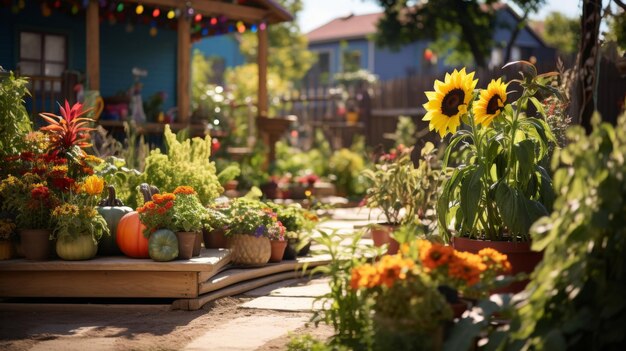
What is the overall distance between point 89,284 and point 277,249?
5.09ft

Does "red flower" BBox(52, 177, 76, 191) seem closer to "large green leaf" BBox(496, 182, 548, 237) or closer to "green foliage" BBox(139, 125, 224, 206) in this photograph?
"green foliage" BBox(139, 125, 224, 206)

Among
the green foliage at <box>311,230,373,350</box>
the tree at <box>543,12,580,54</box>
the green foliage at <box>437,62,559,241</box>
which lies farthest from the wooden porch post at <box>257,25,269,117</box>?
the tree at <box>543,12,580,54</box>

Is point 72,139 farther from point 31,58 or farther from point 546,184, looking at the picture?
point 31,58

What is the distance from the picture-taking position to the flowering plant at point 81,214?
5297 millimetres

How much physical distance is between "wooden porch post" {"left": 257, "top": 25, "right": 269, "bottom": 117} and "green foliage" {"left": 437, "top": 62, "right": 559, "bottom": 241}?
28.9 feet

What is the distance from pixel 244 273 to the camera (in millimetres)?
5934

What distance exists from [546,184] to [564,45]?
115 ft

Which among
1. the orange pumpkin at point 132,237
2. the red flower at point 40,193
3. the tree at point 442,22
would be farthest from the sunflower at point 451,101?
the tree at point 442,22

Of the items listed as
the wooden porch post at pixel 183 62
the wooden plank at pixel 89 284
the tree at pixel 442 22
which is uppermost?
the tree at pixel 442 22

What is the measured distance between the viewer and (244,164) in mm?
13258

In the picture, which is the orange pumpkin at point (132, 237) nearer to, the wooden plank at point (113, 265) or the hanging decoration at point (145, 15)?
the wooden plank at point (113, 265)

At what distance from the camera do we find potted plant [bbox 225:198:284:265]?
605 cm

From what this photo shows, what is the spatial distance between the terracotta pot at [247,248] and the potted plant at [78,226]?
100cm

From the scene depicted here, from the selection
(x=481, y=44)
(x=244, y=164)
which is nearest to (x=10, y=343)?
(x=244, y=164)
